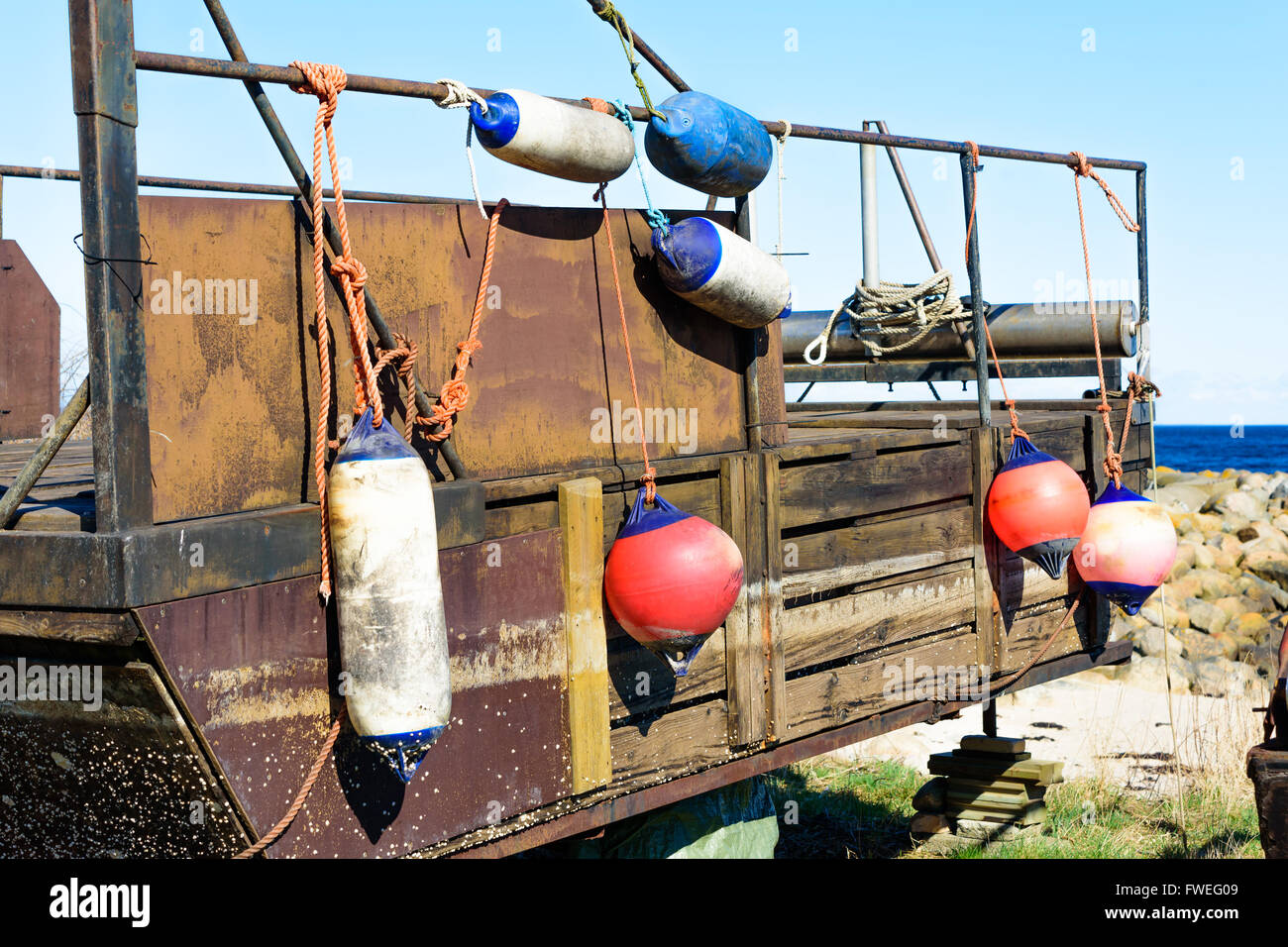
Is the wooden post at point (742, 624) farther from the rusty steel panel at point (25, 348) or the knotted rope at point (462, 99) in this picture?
the rusty steel panel at point (25, 348)

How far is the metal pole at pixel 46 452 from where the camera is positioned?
3.07m

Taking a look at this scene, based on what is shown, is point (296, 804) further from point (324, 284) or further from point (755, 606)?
point (755, 606)

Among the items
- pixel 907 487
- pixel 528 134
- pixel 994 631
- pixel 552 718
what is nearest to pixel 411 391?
pixel 528 134

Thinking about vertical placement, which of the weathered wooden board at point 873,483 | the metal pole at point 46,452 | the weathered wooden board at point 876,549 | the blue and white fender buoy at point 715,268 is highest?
the blue and white fender buoy at point 715,268

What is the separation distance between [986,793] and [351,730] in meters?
5.09

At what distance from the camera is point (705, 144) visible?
13.9 ft

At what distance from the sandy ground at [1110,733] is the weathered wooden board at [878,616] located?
11.9ft

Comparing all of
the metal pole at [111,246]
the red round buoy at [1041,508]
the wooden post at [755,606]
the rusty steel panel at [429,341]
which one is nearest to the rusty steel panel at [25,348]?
the rusty steel panel at [429,341]

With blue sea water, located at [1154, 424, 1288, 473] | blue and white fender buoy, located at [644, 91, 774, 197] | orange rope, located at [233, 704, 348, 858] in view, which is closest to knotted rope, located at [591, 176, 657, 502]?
blue and white fender buoy, located at [644, 91, 774, 197]

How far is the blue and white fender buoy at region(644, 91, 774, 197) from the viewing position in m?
4.21

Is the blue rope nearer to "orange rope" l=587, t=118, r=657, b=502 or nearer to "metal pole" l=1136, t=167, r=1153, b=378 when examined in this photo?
"orange rope" l=587, t=118, r=657, b=502

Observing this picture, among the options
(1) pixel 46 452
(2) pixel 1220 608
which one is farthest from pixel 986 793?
(2) pixel 1220 608

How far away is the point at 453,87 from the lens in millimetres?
3561

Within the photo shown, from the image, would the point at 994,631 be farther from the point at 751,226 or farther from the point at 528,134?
the point at 528,134
